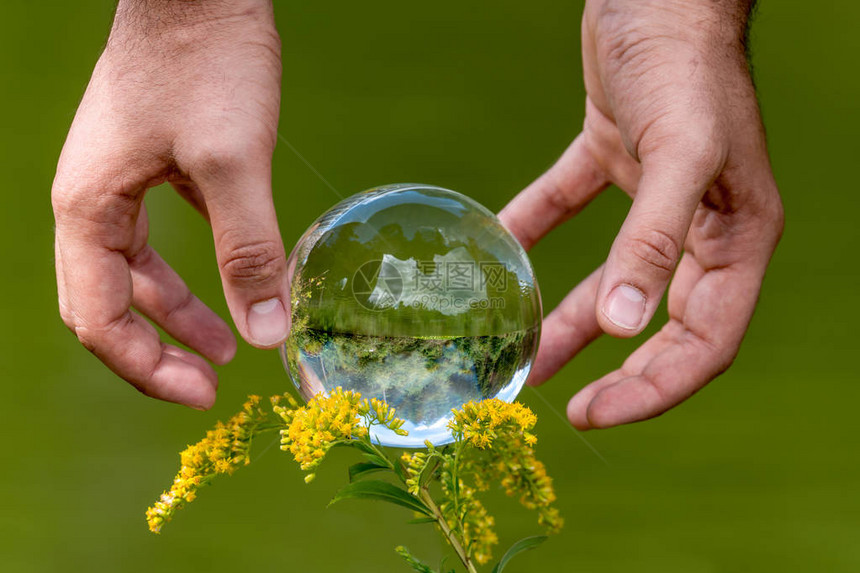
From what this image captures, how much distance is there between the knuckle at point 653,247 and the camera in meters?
2.32

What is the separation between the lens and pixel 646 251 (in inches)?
91.5

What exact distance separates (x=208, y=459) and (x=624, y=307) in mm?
1313

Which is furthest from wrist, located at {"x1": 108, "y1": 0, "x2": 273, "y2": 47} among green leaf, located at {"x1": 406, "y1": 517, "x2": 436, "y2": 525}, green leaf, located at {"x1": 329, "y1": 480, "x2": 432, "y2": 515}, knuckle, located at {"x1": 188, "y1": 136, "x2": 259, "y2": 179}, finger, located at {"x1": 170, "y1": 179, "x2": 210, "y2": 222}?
green leaf, located at {"x1": 406, "y1": 517, "x2": 436, "y2": 525}

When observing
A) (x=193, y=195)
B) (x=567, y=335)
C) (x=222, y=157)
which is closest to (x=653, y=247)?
(x=222, y=157)

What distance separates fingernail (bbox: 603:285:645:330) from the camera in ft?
7.68

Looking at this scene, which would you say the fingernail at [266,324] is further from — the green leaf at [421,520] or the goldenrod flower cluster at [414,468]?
the green leaf at [421,520]

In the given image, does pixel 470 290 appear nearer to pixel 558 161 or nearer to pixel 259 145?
pixel 259 145

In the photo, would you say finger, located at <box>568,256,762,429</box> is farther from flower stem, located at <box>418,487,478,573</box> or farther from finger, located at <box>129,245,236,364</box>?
finger, located at <box>129,245,236,364</box>

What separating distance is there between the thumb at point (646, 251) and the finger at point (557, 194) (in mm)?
1598

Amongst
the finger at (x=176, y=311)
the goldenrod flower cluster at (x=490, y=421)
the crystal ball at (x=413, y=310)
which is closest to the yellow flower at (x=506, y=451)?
the goldenrod flower cluster at (x=490, y=421)

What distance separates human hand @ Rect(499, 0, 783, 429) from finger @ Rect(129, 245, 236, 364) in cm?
155

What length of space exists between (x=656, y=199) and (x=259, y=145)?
1.23 meters

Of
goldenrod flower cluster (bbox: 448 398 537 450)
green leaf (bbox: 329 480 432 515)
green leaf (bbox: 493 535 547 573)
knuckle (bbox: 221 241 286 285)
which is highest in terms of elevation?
knuckle (bbox: 221 241 286 285)

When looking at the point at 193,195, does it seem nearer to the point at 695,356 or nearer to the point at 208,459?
the point at 208,459
